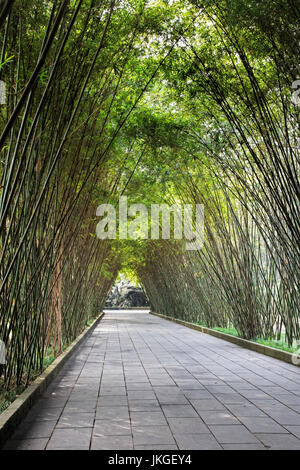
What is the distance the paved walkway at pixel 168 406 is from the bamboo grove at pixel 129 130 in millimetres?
452

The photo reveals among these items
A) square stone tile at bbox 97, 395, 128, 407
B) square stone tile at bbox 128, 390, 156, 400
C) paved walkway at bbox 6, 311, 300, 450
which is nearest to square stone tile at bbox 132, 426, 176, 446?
paved walkway at bbox 6, 311, 300, 450

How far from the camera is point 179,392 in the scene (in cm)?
326

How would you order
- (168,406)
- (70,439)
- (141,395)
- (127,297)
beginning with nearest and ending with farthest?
(70,439) < (168,406) < (141,395) < (127,297)

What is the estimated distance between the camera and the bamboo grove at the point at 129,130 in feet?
8.98

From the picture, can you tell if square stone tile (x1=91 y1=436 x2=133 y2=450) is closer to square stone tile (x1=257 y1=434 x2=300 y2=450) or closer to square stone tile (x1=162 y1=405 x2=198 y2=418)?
square stone tile (x1=162 y1=405 x2=198 y2=418)

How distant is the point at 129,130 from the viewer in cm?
563

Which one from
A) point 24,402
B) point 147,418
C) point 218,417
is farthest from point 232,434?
point 24,402

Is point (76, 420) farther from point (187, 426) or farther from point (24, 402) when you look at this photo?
point (187, 426)

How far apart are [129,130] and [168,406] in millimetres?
3705

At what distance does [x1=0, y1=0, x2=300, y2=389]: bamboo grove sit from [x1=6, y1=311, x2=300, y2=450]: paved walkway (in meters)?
0.45

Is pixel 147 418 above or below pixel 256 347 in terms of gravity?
above

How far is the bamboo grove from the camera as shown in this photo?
2.74 m

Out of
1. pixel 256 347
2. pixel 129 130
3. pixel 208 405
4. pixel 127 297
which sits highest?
pixel 129 130
